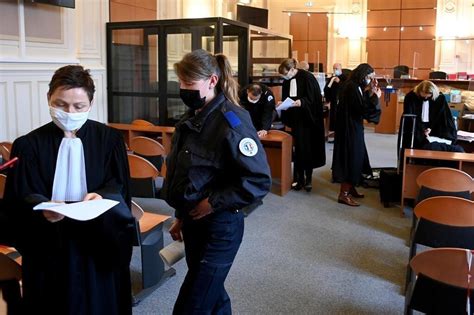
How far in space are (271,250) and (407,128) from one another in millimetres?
2334

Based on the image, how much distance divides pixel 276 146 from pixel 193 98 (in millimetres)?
4089

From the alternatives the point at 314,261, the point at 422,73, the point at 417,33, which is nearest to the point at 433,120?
the point at 314,261

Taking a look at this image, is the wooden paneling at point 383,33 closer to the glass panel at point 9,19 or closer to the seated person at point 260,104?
the seated person at point 260,104

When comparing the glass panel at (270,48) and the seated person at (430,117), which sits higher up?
the glass panel at (270,48)

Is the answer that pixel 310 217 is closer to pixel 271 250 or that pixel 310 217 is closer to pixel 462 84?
pixel 271 250

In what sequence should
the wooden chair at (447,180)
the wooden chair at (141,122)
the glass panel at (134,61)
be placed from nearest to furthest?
the wooden chair at (447,180) < the wooden chair at (141,122) < the glass panel at (134,61)

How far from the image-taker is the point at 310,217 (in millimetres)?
5004

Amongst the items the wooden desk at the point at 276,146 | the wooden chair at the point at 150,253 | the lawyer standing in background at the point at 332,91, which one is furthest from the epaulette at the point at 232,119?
the lawyer standing in background at the point at 332,91

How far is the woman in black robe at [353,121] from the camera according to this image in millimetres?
5152

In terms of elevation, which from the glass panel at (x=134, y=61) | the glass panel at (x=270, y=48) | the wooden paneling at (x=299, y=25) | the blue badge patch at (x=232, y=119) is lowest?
the blue badge patch at (x=232, y=119)

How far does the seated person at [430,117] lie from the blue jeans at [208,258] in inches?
148

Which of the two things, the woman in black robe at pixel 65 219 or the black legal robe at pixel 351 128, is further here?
the black legal robe at pixel 351 128

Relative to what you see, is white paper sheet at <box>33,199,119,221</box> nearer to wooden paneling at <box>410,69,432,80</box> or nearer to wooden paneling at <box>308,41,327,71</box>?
wooden paneling at <box>410,69,432,80</box>

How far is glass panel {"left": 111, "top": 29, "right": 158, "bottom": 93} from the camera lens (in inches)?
261
